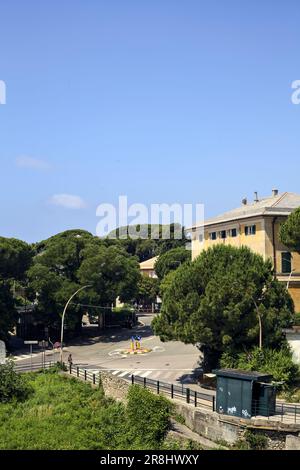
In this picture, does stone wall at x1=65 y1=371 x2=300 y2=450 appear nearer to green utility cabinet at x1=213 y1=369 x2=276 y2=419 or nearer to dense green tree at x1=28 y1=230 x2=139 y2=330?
green utility cabinet at x1=213 y1=369 x2=276 y2=419

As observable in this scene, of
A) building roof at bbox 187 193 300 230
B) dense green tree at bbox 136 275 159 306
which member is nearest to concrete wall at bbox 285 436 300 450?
building roof at bbox 187 193 300 230

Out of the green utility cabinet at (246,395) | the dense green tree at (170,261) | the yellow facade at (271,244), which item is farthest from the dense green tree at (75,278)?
the green utility cabinet at (246,395)

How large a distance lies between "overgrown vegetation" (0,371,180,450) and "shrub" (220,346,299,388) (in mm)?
7204

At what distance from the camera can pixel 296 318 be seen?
42906 millimetres

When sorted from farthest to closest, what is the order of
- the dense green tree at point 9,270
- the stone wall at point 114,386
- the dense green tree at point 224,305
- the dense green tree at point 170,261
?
1. the dense green tree at point 170,261
2. the dense green tree at point 9,270
3. the dense green tree at point 224,305
4. the stone wall at point 114,386

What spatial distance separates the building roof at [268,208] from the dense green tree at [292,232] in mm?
7549

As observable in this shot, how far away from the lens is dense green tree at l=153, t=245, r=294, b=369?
107ft

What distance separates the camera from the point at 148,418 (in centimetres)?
2562

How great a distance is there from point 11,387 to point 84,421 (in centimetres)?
641

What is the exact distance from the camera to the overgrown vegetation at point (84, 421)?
25391 mm

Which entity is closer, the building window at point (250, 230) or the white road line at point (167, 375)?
the white road line at point (167, 375)

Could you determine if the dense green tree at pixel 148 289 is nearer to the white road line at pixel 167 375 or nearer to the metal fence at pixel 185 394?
the white road line at pixel 167 375

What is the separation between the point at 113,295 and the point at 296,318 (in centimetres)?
2168

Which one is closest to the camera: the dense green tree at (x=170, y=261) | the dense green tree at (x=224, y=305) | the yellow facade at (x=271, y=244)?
the dense green tree at (x=224, y=305)
